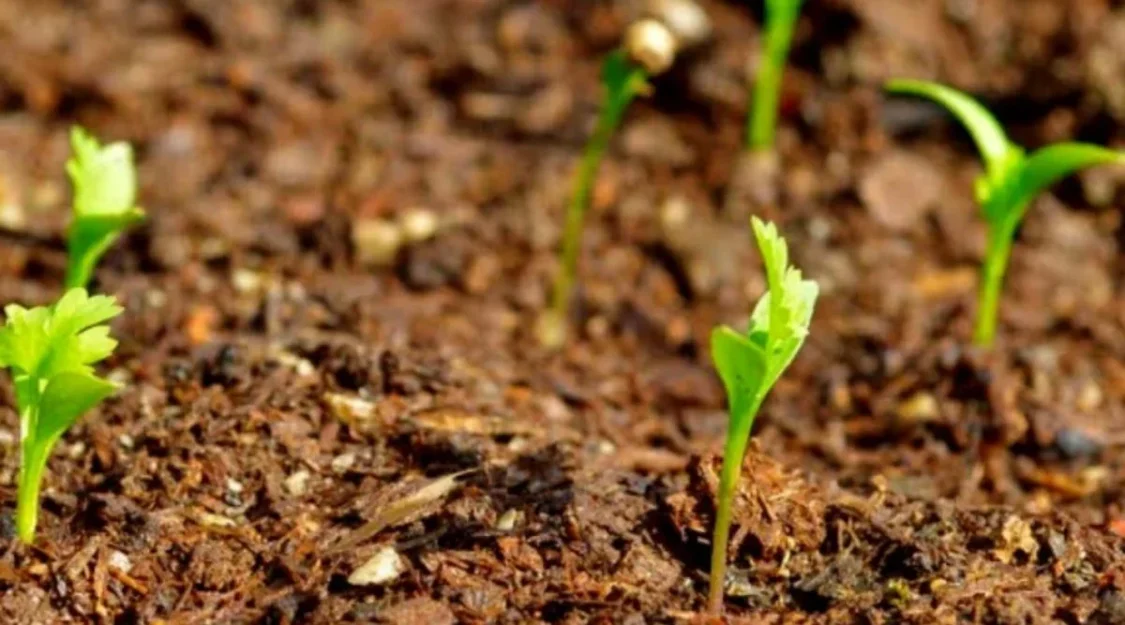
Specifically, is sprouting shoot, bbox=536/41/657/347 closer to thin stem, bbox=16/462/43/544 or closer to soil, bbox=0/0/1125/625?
soil, bbox=0/0/1125/625

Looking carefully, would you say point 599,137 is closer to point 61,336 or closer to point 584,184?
point 584,184

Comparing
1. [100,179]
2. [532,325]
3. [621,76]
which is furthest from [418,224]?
[100,179]

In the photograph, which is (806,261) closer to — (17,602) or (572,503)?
(572,503)

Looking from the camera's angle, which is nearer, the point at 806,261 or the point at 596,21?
the point at 806,261

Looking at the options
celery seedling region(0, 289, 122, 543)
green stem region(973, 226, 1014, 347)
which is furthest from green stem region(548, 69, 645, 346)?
celery seedling region(0, 289, 122, 543)

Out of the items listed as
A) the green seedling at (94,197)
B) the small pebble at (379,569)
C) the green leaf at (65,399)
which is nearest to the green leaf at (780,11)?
the green seedling at (94,197)

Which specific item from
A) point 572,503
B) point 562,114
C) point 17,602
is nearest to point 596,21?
point 562,114

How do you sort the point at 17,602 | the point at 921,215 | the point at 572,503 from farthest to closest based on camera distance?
the point at 921,215, the point at 572,503, the point at 17,602
